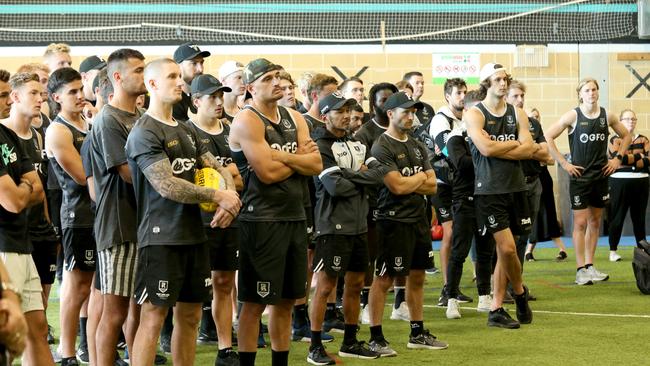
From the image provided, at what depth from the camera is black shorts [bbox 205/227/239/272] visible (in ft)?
23.3

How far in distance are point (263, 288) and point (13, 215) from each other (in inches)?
62.6

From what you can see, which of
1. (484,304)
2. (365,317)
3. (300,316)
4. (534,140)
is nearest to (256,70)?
(300,316)

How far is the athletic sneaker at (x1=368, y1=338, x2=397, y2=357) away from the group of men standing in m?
0.01

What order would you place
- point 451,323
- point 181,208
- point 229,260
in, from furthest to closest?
point 451,323 → point 229,260 → point 181,208

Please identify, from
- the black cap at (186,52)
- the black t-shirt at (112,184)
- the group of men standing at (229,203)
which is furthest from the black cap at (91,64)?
the black t-shirt at (112,184)

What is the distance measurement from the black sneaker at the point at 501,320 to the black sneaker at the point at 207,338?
233 cm

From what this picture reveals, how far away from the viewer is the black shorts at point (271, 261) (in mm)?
6117

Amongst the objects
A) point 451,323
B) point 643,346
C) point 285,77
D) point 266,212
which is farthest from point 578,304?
point 266,212

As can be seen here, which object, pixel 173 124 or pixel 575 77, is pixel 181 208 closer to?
pixel 173 124

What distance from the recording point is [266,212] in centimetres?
619

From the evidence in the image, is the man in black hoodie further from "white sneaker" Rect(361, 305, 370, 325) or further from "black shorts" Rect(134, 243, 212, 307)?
"black shorts" Rect(134, 243, 212, 307)

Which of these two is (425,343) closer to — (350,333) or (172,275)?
(350,333)

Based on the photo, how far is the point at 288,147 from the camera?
248 inches

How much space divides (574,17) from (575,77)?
1.09 metres
